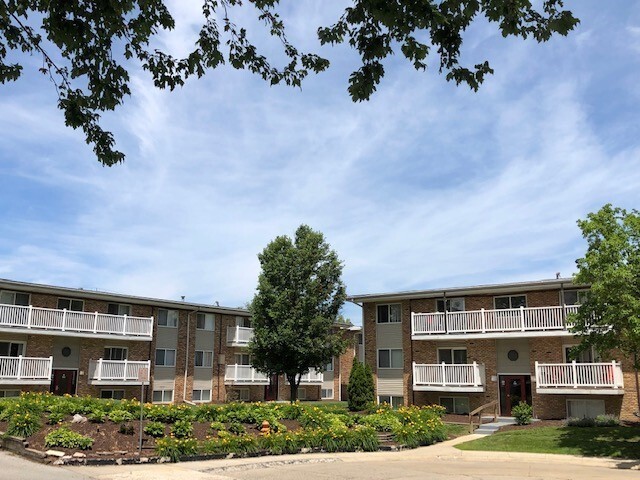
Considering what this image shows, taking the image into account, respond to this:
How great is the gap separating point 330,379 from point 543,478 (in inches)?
1262

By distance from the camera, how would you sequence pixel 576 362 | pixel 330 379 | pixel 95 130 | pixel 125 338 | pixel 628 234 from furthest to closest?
pixel 330 379 < pixel 125 338 < pixel 576 362 < pixel 628 234 < pixel 95 130

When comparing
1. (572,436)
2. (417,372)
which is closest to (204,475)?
(572,436)

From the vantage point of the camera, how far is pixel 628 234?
18.1 metres

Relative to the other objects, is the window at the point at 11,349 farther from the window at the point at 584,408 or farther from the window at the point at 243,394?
the window at the point at 584,408

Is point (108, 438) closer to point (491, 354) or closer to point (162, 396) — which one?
point (491, 354)

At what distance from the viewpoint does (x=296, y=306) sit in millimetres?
27719

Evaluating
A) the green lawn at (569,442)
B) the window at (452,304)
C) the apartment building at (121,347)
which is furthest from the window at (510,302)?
the apartment building at (121,347)

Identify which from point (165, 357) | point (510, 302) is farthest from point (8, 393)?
point (510, 302)

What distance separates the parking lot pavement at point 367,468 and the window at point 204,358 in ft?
68.0

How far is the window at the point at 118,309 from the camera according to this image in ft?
109

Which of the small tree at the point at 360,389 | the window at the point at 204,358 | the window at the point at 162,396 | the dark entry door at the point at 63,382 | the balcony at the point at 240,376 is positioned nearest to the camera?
the small tree at the point at 360,389

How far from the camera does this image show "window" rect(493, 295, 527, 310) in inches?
1120

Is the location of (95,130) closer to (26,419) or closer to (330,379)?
(26,419)

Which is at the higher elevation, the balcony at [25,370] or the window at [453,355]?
the window at [453,355]
